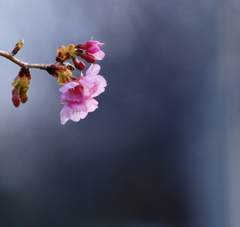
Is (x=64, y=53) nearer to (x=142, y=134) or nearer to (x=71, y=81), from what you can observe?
(x=71, y=81)

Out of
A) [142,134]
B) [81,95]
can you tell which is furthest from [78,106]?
[142,134]

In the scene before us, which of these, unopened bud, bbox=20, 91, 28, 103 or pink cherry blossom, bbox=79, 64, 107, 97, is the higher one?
pink cherry blossom, bbox=79, 64, 107, 97

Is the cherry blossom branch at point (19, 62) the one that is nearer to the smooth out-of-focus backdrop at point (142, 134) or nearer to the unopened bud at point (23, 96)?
the unopened bud at point (23, 96)

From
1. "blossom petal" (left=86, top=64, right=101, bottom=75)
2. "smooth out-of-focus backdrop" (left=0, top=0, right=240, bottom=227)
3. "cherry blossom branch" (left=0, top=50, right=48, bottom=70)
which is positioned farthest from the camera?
"smooth out-of-focus backdrop" (left=0, top=0, right=240, bottom=227)

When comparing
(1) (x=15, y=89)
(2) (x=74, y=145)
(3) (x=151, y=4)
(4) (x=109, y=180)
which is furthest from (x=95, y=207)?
(1) (x=15, y=89)

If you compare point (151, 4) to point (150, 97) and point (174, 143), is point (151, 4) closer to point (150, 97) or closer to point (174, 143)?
point (150, 97)

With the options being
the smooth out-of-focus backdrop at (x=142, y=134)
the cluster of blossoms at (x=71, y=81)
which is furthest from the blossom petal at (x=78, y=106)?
the smooth out-of-focus backdrop at (x=142, y=134)

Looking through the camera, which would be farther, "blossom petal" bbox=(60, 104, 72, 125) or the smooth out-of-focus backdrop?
the smooth out-of-focus backdrop

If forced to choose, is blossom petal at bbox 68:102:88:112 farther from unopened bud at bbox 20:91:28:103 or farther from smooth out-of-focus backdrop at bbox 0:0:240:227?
smooth out-of-focus backdrop at bbox 0:0:240:227

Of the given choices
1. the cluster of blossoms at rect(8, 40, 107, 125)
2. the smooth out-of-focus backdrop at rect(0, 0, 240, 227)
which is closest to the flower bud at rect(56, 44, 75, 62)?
the cluster of blossoms at rect(8, 40, 107, 125)
